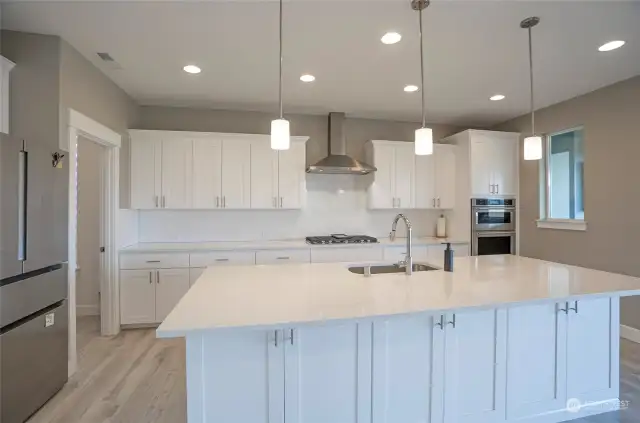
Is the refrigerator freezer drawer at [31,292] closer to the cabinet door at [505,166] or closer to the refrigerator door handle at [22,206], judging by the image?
the refrigerator door handle at [22,206]

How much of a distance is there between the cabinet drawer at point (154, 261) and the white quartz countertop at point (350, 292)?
1527 mm

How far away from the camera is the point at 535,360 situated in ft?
6.73

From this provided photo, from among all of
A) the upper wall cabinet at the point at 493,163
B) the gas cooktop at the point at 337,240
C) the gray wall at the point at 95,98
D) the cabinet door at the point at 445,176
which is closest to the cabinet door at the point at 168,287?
the gray wall at the point at 95,98

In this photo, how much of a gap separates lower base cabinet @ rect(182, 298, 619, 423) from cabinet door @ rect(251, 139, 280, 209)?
274 cm

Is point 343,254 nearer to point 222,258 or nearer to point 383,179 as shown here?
point 383,179

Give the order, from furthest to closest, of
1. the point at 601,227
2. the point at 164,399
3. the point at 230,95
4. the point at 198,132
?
the point at 198,132 < the point at 230,95 < the point at 601,227 < the point at 164,399

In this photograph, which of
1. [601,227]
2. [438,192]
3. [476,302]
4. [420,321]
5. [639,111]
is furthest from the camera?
[438,192]

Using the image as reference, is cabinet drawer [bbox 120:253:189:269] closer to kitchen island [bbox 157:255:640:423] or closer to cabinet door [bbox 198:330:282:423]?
kitchen island [bbox 157:255:640:423]

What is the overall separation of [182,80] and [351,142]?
7.75ft

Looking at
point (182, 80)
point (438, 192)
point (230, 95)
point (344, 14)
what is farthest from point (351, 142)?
point (344, 14)

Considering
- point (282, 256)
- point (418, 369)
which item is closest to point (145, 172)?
point (282, 256)

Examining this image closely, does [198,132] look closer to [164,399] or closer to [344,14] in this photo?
[344,14]

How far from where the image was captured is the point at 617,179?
345cm

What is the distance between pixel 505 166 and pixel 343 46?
3.14m
